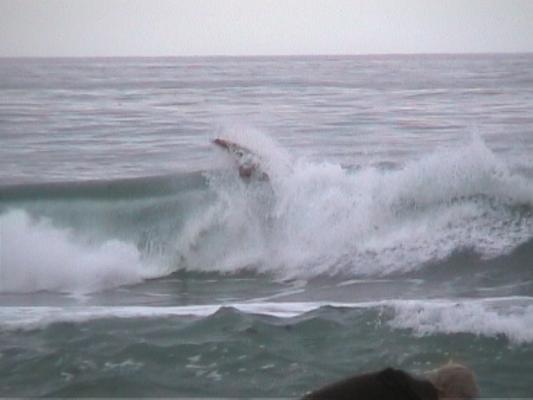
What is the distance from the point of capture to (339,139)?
788 inches

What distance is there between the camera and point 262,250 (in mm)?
11914

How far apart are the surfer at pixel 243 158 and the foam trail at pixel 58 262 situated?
181cm

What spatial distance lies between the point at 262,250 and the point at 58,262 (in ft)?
7.93

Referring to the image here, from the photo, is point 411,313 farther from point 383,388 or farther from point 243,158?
point 243,158

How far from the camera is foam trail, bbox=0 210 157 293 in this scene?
1095cm

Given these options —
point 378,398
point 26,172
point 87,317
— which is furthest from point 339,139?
point 378,398

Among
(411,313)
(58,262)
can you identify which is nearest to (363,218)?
(58,262)

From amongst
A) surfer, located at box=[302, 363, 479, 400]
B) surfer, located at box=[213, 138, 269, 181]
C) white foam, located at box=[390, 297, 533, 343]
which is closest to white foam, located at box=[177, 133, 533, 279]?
surfer, located at box=[213, 138, 269, 181]

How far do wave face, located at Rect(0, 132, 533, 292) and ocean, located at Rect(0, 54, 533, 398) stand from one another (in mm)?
27

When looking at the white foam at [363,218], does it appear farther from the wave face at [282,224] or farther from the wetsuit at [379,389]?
the wetsuit at [379,389]

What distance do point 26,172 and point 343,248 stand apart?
7.44 meters

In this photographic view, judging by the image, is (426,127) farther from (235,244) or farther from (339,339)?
(339,339)

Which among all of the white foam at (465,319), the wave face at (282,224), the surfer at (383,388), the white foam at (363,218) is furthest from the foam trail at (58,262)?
the surfer at (383,388)

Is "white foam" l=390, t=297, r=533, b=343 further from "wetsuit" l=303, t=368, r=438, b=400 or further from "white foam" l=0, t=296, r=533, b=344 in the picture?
"wetsuit" l=303, t=368, r=438, b=400
